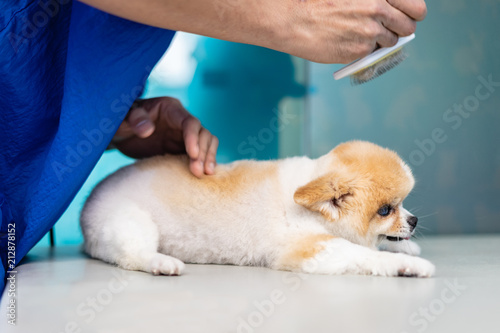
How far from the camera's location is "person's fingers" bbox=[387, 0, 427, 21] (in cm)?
104

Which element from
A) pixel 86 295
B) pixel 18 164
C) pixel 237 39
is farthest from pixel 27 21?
pixel 86 295

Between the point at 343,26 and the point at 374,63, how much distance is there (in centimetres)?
15

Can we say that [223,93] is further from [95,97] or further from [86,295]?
[86,295]

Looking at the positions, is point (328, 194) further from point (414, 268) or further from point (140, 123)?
point (140, 123)

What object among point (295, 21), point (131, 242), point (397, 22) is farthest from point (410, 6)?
point (131, 242)

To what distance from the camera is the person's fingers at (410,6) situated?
1038 mm

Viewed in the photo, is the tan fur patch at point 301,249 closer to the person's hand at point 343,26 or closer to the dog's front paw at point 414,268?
the dog's front paw at point 414,268

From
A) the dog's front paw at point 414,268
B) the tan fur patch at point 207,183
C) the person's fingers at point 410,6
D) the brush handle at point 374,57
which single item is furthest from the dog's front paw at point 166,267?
the person's fingers at point 410,6

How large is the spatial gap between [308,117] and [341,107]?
0.13 m

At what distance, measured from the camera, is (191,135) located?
1.32m

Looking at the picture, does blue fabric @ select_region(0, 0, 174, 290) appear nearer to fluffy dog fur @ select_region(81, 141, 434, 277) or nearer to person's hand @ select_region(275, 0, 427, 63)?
fluffy dog fur @ select_region(81, 141, 434, 277)

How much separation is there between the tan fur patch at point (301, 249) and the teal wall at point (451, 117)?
76 cm

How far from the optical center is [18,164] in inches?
44.5

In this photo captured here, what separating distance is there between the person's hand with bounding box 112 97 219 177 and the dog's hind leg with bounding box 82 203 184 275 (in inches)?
7.2
